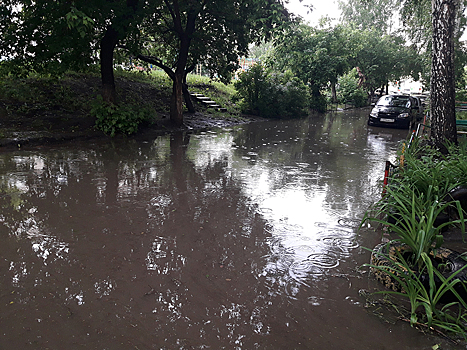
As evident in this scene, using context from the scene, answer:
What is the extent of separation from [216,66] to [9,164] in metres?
11.7

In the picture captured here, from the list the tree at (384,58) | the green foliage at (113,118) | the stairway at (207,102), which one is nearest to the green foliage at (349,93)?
the tree at (384,58)

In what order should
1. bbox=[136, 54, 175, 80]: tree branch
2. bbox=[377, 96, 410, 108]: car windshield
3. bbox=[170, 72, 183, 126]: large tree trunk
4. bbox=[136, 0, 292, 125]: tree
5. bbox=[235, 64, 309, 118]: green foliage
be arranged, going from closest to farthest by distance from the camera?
bbox=[136, 0, 292, 125]: tree, bbox=[136, 54, 175, 80]: tree branch, bbox=[170, 72, 183, 126]: large tree trunk, bbox=[377, 96, 410, 108]: car windshield, bbox=[235, 64, 309, 118]: green foliage

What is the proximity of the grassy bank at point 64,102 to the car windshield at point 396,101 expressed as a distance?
910 cm

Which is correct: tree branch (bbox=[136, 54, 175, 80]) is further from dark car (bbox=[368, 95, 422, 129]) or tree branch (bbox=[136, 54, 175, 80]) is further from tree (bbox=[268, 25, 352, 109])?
tree (bbox=[268, 25, 352, 109])

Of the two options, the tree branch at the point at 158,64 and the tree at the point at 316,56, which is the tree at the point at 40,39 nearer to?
the tree branch at the point at 158,64

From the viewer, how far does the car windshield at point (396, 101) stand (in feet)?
67.3

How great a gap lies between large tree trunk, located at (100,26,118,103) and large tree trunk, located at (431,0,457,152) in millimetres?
10253

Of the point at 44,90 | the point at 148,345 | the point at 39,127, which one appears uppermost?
the point at 44,90

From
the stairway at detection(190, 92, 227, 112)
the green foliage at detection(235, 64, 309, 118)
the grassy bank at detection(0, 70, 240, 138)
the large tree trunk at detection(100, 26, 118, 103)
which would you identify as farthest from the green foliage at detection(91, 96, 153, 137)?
the green foliage at detection(235, 64, 309, 118)

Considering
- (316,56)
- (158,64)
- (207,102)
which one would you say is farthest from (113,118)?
(316,56)

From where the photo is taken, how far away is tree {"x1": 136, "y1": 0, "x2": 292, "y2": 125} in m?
14.8

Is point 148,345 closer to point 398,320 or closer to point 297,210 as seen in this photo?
point 398,320

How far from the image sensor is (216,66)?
736 inches

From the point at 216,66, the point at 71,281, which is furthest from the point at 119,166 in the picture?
the point at 216,66
